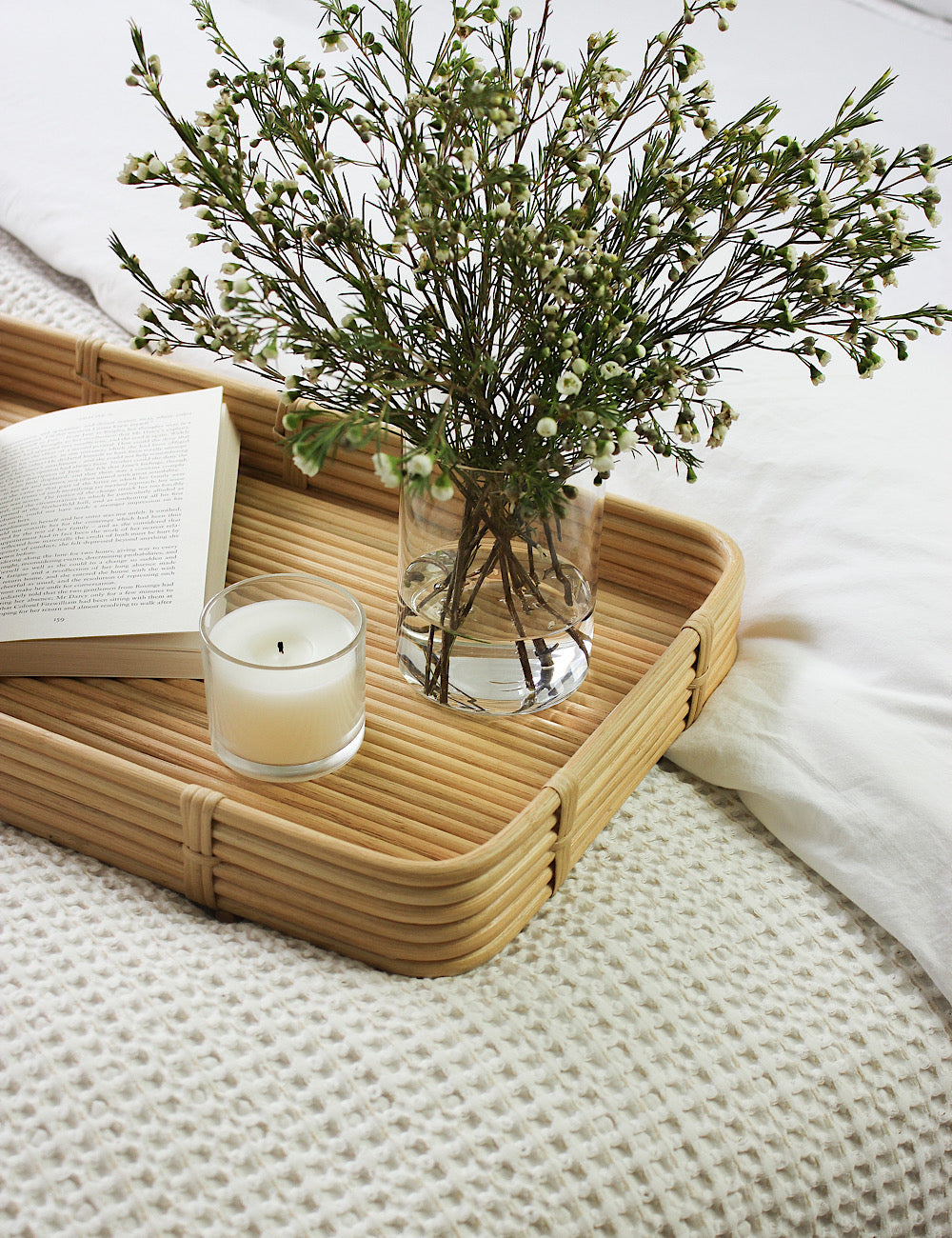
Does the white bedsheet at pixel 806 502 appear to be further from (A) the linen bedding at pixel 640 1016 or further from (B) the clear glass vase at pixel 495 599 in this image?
(B) the clear glass vase at pixel 495 599

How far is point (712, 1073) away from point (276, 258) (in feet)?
1.49

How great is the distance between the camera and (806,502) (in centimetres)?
89

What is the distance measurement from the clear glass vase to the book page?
15cm

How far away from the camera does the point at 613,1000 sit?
58 centimetres

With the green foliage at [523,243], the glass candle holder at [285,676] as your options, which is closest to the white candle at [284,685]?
the glass candle holder at [285,676]

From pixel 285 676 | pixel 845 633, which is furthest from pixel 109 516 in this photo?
pixel 845 633

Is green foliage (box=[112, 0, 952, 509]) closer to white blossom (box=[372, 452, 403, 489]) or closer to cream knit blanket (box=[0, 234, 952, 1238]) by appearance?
white blossom (box=[372, 452, 403, 489])

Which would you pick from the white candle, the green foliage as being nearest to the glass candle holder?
the white candle

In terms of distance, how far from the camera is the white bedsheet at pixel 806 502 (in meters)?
0.68

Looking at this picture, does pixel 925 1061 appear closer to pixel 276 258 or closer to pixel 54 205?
pixel 276 258

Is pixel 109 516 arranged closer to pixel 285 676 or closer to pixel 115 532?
pixel 115 532

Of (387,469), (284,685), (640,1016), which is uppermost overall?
(387,469)

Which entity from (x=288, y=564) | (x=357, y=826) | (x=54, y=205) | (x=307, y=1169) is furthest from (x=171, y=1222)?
(x=54, y=205)

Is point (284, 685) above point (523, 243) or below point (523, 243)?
below
